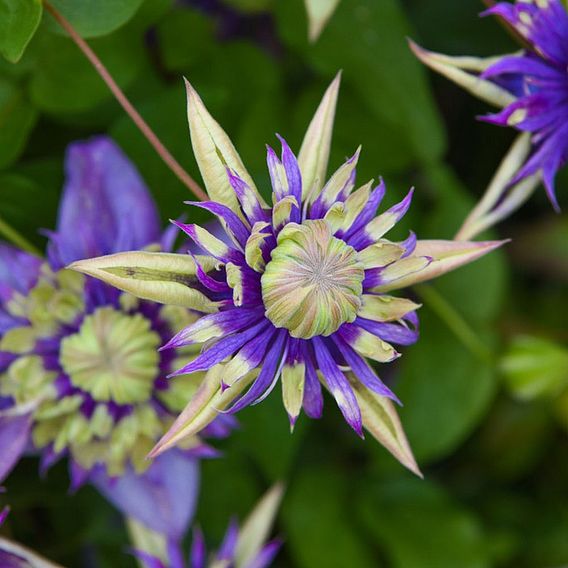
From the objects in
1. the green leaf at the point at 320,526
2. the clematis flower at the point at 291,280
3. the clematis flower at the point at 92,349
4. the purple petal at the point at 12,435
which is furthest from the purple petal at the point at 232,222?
the green leaf at the point at 320,526

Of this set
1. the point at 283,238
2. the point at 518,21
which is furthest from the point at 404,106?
the point at 283,238

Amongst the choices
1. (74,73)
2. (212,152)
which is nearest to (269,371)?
(212,152)

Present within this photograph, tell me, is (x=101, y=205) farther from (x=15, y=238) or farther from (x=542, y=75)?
(x=542, y=75)

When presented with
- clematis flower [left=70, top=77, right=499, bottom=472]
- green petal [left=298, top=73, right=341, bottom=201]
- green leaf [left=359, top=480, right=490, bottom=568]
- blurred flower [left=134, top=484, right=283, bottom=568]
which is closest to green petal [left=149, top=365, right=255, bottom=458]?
clematis flower [left=70, top=77, right=499, bottom=472]

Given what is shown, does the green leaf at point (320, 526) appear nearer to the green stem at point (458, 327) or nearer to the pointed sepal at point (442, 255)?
the green stem at point (458, 327)

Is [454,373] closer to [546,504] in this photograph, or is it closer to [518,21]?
[546,504]

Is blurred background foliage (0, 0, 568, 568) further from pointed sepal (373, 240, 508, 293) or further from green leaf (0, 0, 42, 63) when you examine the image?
pointed sepal (373, 240, 508, 293)
